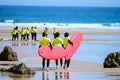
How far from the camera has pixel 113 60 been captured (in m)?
23.0

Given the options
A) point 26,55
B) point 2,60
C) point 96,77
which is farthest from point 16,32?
point 96,77

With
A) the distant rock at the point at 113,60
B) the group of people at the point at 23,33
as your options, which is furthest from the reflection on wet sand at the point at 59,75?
the group of people at the point at 23,33

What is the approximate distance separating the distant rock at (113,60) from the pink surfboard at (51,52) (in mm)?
2177

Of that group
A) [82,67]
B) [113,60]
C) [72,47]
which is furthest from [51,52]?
→ [113,60]

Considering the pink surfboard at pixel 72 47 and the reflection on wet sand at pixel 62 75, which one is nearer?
the reflection on wet sand at pixel 62 75

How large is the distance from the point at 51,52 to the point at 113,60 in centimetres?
299

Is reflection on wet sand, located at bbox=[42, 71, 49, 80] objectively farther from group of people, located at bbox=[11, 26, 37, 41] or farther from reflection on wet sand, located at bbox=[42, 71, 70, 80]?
group of people, located at bbox=[11, 26, 37, 41]

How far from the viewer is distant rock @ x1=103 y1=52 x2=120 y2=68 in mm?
22844

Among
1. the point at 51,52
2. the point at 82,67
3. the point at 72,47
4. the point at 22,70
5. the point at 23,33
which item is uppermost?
the point at 23,33

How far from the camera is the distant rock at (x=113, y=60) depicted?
74.9 ft

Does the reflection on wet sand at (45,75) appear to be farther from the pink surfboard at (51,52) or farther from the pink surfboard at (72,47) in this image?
the pink surfboard at (72,47)

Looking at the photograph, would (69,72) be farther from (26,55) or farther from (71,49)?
(26,55)

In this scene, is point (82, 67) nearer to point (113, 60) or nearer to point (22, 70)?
point (113, 60)

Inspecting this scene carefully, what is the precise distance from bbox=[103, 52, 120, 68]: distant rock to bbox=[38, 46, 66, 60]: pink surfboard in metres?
2.18
